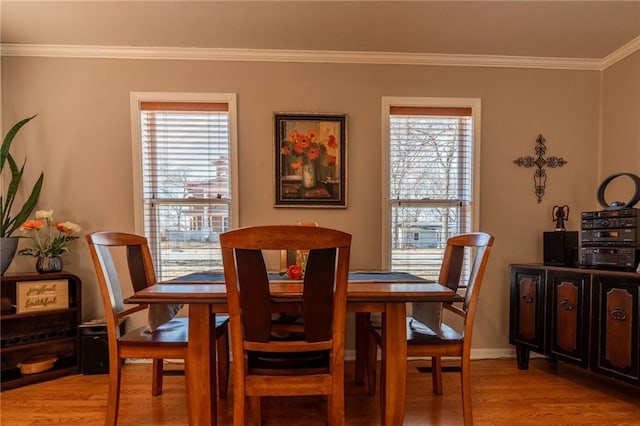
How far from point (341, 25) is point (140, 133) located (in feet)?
5.61

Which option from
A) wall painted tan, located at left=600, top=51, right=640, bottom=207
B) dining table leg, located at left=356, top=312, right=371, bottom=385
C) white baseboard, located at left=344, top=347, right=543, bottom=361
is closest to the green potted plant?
dining table leg, located at left=356, top=312, right=371, bottom=385

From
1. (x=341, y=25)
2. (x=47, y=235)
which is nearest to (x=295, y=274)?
(x=341, y=25)

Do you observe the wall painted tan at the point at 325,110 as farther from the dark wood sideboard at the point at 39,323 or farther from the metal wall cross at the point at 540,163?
the dark wood sideboard at the point at 39,323

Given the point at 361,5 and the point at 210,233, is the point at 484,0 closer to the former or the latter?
the point at 361,5

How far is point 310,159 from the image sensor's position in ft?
8.41

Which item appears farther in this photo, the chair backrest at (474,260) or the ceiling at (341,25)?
the ceiling at (341,25)

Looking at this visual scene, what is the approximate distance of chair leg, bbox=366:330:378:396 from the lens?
6.82 ft

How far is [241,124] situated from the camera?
2566 mm

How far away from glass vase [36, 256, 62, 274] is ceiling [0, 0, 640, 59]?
160 centimetres

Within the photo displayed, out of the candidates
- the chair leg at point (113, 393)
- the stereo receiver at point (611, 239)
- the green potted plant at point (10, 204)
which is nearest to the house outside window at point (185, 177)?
the green potted plant at point (10, 204)

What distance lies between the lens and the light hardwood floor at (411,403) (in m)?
1.82

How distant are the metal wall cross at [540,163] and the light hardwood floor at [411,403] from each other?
141 cm

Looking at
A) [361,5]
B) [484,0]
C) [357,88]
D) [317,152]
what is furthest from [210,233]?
[484,0]

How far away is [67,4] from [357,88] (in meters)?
1.97
